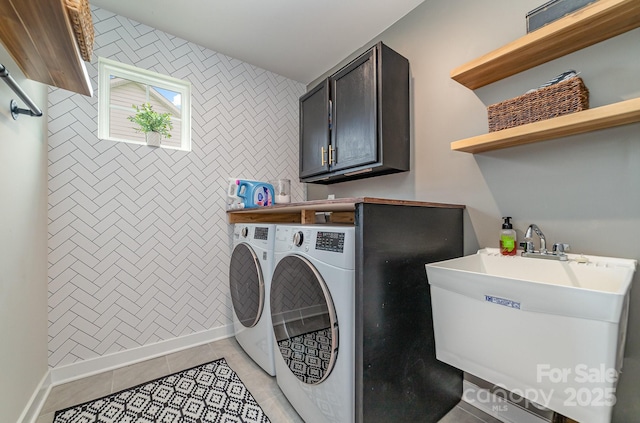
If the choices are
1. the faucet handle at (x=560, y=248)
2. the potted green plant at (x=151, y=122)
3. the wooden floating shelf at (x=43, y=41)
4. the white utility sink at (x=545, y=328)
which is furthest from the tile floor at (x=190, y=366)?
the wooden floating shelf at (x=43, y=41)

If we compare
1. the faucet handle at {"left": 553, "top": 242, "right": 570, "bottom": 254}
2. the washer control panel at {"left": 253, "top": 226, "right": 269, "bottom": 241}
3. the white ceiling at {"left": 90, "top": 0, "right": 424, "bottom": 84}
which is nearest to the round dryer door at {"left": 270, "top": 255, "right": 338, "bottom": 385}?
the washer control panel at {"left": 253, "top": 226, "right": 269, "bottom": 241}

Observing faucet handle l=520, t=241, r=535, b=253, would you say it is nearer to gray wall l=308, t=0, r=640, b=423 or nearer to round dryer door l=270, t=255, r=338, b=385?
gray wall l=308, t=0, r=640, b=423

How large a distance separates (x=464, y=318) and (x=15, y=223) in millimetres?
2063

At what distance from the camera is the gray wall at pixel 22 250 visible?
3.63ft

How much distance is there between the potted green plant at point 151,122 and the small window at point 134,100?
3.6 inches

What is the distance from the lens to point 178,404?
1.44m

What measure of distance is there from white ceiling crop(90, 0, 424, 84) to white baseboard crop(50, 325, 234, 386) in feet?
8.16

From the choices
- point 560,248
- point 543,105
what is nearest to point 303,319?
point 560,248

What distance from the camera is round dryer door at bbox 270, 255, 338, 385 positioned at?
107 cm

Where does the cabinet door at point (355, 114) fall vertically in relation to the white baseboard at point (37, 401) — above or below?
above

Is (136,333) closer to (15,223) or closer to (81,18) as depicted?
(15,223)

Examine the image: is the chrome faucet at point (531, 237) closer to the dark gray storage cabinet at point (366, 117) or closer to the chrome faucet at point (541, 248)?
the chrome faucet at point (541, 248)

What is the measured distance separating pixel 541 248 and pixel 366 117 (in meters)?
1.21

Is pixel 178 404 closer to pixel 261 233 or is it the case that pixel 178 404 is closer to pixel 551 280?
pixel 261 233
